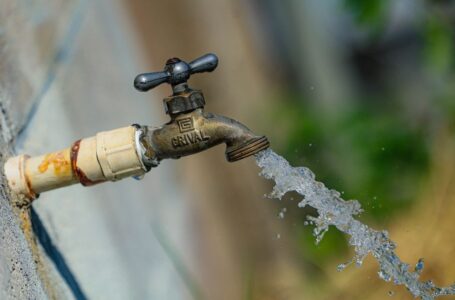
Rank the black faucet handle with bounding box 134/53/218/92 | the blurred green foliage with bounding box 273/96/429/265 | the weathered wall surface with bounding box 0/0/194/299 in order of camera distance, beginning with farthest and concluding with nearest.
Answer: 1. the blurred green foliage with bounding box 273/96/429/265
2. the weathered wall surface with bounding box 0/0/194/299
3. the black faucet handle with bounding box 134/53/218/92

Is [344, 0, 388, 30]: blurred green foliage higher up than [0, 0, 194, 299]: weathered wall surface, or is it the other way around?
[344, 0, 388, 30]: blurred green foliage

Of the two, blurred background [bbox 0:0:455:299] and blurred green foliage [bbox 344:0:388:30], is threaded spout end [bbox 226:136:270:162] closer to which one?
blurred background [bbox 0:0:455:299]

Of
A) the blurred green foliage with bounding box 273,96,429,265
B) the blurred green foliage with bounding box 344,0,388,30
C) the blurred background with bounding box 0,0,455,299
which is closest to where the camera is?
the blurred background with bounding box 0,0,455,299

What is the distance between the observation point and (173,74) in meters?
1.02

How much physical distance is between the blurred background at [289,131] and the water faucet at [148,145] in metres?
0.35

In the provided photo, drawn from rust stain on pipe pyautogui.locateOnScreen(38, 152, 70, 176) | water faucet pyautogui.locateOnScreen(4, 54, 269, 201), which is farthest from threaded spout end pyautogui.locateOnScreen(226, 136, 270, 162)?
rust stain on pipe pyautogui.locateOnScreen(38, 152, 70, 176)

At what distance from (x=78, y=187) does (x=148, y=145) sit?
422 mm

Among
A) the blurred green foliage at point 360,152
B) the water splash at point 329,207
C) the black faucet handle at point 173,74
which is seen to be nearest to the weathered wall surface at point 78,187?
the black faucet handle at point 173,74

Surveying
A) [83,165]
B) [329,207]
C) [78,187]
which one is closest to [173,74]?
[83,165]

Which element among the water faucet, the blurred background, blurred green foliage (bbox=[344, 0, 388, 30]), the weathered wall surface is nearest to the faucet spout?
the water faucet

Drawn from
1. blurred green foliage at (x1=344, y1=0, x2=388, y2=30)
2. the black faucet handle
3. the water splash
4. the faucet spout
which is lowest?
the water splash

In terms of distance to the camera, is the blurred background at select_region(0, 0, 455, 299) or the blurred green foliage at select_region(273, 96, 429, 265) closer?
the blurred background at select_region(0, 0, 455, 299)

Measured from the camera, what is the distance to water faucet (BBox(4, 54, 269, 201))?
103 cm

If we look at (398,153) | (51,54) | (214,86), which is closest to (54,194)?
(51,54)
